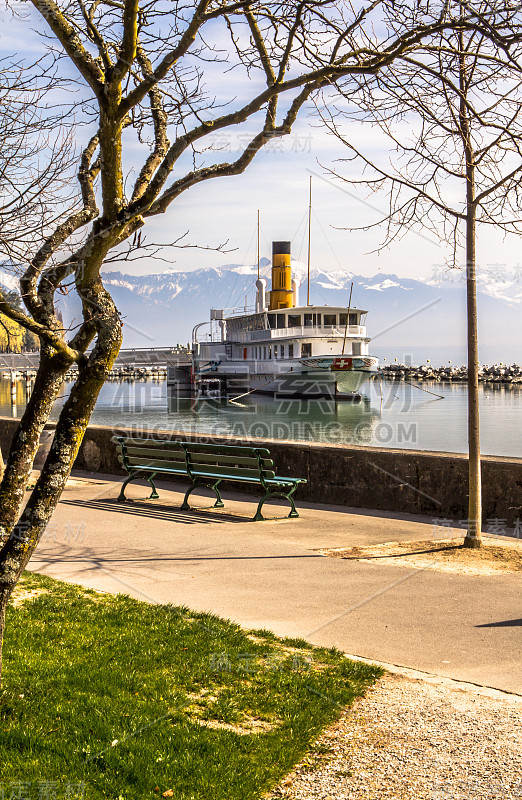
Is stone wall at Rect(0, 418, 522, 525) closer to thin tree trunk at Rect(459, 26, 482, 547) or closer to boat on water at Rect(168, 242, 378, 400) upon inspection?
thin tree trunk at Rect(459, 26, 482, 547)

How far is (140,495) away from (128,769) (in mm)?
7920

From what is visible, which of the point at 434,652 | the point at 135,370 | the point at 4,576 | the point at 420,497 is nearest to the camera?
the point at 4,576

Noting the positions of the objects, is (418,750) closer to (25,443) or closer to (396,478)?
(25,443)

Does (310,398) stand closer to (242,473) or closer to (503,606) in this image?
(242,473)

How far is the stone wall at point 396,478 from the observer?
358 inches

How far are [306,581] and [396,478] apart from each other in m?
3.60

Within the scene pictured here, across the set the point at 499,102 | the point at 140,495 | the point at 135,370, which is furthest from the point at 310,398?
the point at 135,370

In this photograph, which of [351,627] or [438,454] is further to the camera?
[438,454]

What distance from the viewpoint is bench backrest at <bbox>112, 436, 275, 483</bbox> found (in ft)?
32.9

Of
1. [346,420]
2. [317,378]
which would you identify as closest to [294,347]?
[317,378]

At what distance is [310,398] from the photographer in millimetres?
59719

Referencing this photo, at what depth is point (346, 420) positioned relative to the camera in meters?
53.1

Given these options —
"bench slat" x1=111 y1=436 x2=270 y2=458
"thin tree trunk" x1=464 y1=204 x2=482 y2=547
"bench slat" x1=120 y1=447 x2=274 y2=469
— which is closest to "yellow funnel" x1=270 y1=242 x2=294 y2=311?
"bench slat" x1=111 y1=436 x2=270 y2=458

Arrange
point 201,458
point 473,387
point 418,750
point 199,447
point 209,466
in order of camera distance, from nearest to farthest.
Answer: point 418,750 → point 473,387 → point 209,466 → point 201,458 → point 199,447
